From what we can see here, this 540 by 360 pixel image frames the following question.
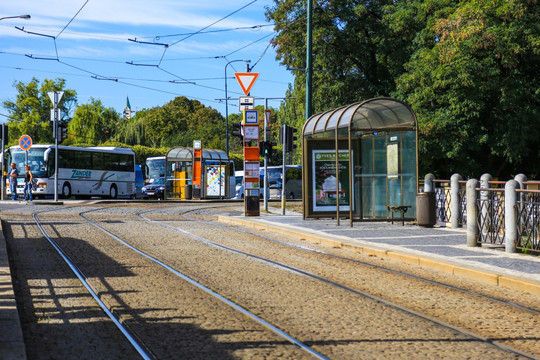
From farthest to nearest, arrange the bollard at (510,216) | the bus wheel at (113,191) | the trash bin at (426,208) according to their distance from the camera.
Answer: the bus wheel at (113,191)
the trash bin at (426,208)
the bollard at (510,216)

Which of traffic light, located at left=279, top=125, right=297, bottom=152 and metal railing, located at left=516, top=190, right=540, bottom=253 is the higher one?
traffic light, located at left=279, top=125, right=297, bottom=152

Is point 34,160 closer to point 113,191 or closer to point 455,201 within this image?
point 113,191

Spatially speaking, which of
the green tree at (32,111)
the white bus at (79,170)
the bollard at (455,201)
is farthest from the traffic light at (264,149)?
the green tree at (32,111)

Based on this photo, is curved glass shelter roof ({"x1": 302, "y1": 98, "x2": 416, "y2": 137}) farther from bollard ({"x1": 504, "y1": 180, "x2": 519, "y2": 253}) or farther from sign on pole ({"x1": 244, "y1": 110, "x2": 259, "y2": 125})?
bollard ({"x1": 504, "y1": 180, "x2": 519, "y2": 253})

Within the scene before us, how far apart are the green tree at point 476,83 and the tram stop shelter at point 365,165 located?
9.26 meters

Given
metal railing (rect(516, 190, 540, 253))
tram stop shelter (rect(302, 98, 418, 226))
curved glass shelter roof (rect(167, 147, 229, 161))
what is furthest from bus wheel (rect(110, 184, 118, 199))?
metal railing (rect(516, 190, 540, 253))

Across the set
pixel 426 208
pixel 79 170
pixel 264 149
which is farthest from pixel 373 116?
pixel 79 170

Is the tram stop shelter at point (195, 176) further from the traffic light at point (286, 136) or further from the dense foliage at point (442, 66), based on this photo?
the traffic light at point (286, 136)

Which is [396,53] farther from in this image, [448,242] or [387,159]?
[448,242]

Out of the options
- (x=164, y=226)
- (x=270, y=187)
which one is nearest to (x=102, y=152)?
(x=270, y=187)

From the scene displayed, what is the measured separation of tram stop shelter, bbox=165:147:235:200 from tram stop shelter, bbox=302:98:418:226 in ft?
69.6

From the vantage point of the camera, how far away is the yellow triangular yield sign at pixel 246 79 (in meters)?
20.6

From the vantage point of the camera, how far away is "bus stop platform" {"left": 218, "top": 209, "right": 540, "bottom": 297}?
9.05m

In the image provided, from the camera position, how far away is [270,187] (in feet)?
154
